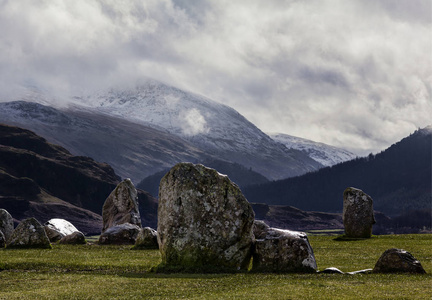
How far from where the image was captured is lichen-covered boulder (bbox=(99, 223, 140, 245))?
5622 centimetres

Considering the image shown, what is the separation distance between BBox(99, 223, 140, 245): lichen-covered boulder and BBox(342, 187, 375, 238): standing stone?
25128mm

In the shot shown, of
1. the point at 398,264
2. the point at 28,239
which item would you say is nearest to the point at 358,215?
the point at 398,264

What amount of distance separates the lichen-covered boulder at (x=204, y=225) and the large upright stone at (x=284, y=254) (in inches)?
37.6

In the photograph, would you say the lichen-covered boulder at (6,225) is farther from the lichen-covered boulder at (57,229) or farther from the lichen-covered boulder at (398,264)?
the lichen-covered boulder at (398,264)

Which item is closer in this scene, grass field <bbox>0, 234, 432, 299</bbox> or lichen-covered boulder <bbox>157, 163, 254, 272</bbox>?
grass field <bbox>0, 234, 432, 299</bbox>

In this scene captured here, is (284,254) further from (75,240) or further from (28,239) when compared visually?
(75,240)

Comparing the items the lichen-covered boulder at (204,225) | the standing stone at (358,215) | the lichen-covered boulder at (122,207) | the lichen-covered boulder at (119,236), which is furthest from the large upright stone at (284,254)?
the lichen-covered boulder at (122,207)

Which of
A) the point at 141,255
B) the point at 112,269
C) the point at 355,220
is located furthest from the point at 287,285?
the point at 355,220

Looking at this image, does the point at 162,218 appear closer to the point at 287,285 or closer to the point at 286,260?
the point at 286,260

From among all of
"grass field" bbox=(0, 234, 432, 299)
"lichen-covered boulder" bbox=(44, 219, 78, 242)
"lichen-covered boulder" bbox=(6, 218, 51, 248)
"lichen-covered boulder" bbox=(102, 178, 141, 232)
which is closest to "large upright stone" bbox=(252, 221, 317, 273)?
"grass field" bbox=(0, 234, 432, 299)

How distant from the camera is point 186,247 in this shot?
30.2 metres

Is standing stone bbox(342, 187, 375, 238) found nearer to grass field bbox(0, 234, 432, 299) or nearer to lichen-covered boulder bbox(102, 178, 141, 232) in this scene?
lichen-covered boulder bbox(102, 178, 141, 232)

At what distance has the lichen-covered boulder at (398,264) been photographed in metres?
27.7

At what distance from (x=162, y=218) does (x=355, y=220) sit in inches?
1488
